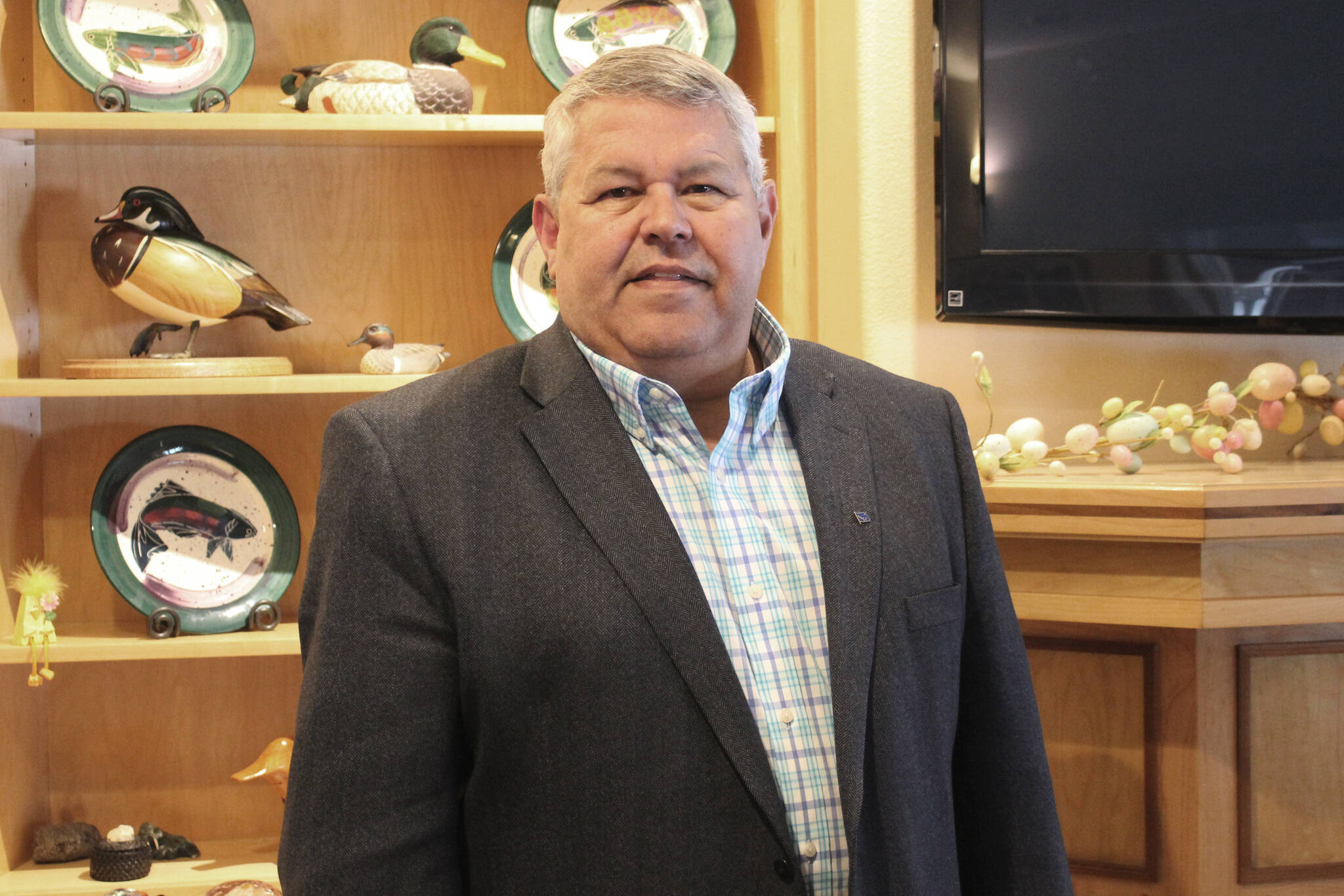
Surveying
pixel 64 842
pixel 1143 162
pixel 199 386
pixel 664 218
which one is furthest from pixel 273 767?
pixel 1143 162

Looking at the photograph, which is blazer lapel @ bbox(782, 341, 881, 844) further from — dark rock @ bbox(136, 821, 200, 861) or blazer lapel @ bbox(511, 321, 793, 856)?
dark rock @ bbox(136, 821, 200, 861)

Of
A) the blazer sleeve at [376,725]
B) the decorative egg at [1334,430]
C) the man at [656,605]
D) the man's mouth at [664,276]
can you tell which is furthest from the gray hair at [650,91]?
the decorative egg at [1334,430]

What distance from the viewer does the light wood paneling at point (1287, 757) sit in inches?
60.5

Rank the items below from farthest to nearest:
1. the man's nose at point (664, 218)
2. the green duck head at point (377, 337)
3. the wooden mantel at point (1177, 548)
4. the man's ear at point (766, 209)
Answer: the green duck head at point (377, 337) → the wooden mantel at point (1177, 548) → the man's ear at point (766, 209) → the man's nose at point (664, 218)

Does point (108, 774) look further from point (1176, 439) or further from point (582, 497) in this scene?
point (1176, 439)

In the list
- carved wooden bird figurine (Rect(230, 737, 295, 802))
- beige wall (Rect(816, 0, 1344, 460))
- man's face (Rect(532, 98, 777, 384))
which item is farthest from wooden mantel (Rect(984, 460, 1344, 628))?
carved wooden bird figurine (Rect(230, 737, 295, 802))

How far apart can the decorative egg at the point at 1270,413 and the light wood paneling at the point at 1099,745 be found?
0.37m

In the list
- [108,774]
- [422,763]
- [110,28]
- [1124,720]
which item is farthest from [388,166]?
[1124,720]

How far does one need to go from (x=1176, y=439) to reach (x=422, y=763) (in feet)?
3.73

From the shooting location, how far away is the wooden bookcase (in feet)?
6.03

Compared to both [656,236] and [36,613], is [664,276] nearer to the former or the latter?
[656,236]

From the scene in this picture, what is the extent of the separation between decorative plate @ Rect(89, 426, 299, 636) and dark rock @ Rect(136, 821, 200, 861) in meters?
0.36

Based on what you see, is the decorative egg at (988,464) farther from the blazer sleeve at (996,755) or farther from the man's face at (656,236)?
the man's face at (656,236)

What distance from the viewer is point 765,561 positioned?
1.05 metres
